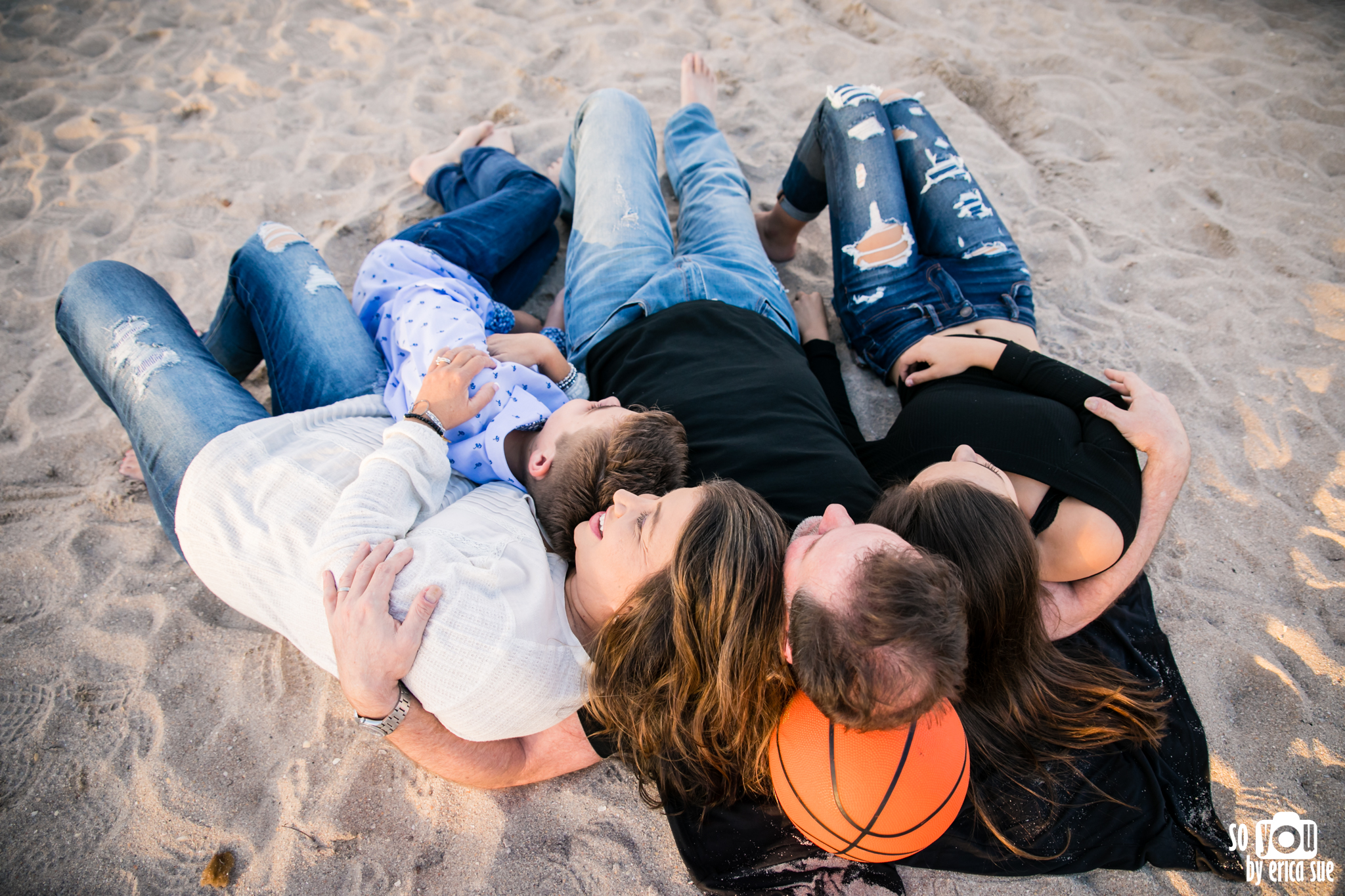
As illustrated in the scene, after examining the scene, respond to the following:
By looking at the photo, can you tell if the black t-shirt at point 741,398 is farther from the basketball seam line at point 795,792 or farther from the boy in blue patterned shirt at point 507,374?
the basketball seam line at point 795,792

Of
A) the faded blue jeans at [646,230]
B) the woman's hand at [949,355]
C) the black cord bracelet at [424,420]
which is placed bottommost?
the woman's hand at [949,355]

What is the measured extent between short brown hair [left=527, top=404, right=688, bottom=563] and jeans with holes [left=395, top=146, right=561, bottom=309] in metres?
1.35

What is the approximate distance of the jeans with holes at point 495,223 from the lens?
2.99m

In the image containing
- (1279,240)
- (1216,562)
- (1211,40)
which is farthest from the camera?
(1211,40)

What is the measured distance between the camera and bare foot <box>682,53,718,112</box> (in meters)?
3.73

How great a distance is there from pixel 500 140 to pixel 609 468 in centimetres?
267

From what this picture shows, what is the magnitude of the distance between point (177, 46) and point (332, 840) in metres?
5.31

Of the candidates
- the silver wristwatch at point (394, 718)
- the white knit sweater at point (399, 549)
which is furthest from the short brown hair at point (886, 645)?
the silver wristwatch at point (394, 718)

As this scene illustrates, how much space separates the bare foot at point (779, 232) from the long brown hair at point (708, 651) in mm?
2173

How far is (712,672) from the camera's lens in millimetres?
1749

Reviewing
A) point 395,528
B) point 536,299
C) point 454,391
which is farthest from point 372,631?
point 536,299

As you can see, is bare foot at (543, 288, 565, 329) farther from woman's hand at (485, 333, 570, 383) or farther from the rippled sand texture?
the rippled sand texture

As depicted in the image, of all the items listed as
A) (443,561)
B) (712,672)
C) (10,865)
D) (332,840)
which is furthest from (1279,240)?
(10,865)

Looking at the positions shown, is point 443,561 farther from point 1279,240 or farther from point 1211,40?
point 1211,40
